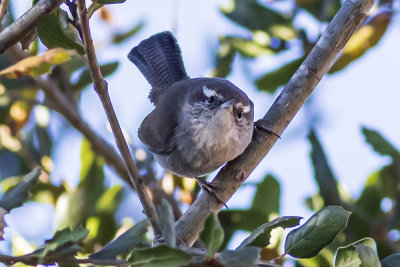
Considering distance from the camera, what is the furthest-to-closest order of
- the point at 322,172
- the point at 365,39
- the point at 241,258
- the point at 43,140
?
1. the point at 43,140
2. the point at 365,39
3. the point at 322,172
4. the point at 241,258

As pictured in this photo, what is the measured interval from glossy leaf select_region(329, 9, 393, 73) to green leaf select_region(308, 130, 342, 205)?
1.93ft

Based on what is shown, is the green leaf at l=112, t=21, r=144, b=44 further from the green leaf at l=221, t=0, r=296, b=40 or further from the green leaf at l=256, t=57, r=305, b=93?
the green leaf at l=256, t=57, r=305, b=93

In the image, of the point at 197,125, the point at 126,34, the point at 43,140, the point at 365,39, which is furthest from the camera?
the point at 126,34

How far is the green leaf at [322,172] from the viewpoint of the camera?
9.25ft

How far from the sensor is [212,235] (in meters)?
1.35

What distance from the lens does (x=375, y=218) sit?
9.49 feet

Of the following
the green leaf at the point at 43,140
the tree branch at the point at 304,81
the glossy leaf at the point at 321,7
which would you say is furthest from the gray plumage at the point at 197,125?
the glossy leaf at the point at 321,7

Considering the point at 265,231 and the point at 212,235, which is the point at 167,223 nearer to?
the point at 212,235

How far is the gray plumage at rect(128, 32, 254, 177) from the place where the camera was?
2846mm

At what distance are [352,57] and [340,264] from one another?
6.08ft

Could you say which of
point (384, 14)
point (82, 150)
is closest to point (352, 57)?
point (384, 14)

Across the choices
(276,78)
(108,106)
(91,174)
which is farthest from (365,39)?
(108,106)

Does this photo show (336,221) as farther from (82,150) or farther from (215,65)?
(215,65)

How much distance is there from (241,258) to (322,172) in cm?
161
